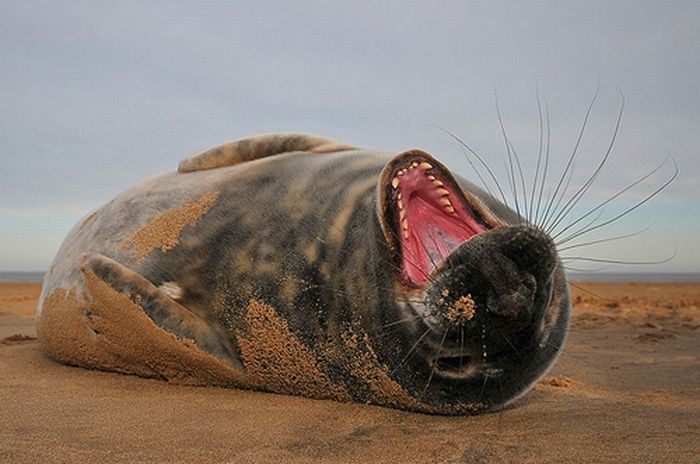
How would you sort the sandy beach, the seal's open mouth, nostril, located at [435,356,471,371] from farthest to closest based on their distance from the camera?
the seal's open mouth < nostril, located at [435,356,471,371] < the sandy beach

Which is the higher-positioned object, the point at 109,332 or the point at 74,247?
the point at 74,247

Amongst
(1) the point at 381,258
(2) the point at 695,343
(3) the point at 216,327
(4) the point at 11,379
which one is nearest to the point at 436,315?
(1) the point at 381,258

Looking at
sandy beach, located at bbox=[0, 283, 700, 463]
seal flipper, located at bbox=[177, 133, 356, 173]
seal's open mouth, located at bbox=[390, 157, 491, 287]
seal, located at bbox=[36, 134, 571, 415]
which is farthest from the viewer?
seal flipper, located at bbox=[177, 133, 356, 173]

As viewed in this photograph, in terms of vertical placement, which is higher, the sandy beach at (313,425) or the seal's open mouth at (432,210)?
the seal's open mouth at (432,210)

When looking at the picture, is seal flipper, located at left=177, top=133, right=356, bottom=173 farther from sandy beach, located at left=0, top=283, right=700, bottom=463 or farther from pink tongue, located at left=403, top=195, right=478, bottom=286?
sandy beach, located at left=0, top=283, right=700, bottom=463

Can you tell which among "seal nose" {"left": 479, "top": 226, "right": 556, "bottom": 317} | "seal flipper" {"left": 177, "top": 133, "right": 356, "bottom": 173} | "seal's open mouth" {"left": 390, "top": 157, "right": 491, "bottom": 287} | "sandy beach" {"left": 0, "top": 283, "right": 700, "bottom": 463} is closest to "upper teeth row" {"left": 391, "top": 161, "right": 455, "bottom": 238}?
"seal's open mouth" {"left": 390, "top": 157, "right": 491, "bottom": 287}

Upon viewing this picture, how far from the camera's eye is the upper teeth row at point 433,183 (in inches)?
113

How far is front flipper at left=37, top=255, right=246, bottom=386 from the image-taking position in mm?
3393

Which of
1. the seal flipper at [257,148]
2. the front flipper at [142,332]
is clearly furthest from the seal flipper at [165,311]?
the seal flipper at [257,148]

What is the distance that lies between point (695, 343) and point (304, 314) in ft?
13.8

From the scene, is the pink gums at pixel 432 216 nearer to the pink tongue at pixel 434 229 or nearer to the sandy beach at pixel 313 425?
the pink tongue at pixel 434 229

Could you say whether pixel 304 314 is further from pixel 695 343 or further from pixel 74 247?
pixel 695 343

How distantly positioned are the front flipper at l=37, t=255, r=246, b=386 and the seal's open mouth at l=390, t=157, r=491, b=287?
107 cm

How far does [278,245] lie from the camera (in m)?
3.37
